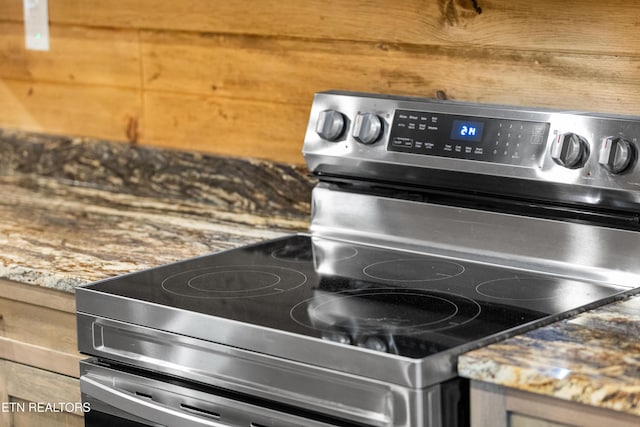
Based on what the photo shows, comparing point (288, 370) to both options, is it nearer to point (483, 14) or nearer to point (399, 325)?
point (399, 325)

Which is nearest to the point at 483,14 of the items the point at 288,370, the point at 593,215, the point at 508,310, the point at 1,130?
the point at 593,215

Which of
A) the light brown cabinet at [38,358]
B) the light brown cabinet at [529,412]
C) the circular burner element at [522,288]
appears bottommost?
the light brown cabinet at [38,358]

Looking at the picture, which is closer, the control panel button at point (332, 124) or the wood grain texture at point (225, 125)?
the control panel button at point (332, 124)

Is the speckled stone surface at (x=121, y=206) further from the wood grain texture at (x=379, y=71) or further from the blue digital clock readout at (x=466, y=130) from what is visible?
the blue digital clock readout at (x=466, y=130)

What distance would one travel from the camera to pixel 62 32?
268 centimetres

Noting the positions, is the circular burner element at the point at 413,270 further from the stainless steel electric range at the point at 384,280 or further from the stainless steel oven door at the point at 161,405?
the stainless steel oven door at the point at 161,405

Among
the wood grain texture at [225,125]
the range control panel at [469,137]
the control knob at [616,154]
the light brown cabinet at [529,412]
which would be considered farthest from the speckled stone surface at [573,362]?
the wood grain texture at [225,125]

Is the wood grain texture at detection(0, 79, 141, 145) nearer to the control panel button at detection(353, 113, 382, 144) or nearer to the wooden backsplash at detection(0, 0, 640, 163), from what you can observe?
the wooden backsplash at detection(0, 0, 640, 163)

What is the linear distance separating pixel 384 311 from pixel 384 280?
20cm

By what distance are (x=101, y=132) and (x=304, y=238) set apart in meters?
0.80

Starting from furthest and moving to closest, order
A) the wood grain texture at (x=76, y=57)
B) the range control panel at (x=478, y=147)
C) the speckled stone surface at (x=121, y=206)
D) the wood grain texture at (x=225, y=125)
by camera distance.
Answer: the wood grain texture at (x=76, y=57)
the wood grain texture at (x=225, y=125)
the speckled stone surface at (x=121, y=206)
the range control panel at (x=478, y=147)

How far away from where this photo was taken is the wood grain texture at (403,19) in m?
1.87

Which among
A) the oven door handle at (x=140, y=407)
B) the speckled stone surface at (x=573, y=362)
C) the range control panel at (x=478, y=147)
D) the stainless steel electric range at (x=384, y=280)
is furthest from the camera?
the range control panel at (x=478, y=147)

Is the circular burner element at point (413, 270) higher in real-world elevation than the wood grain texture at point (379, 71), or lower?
lower
